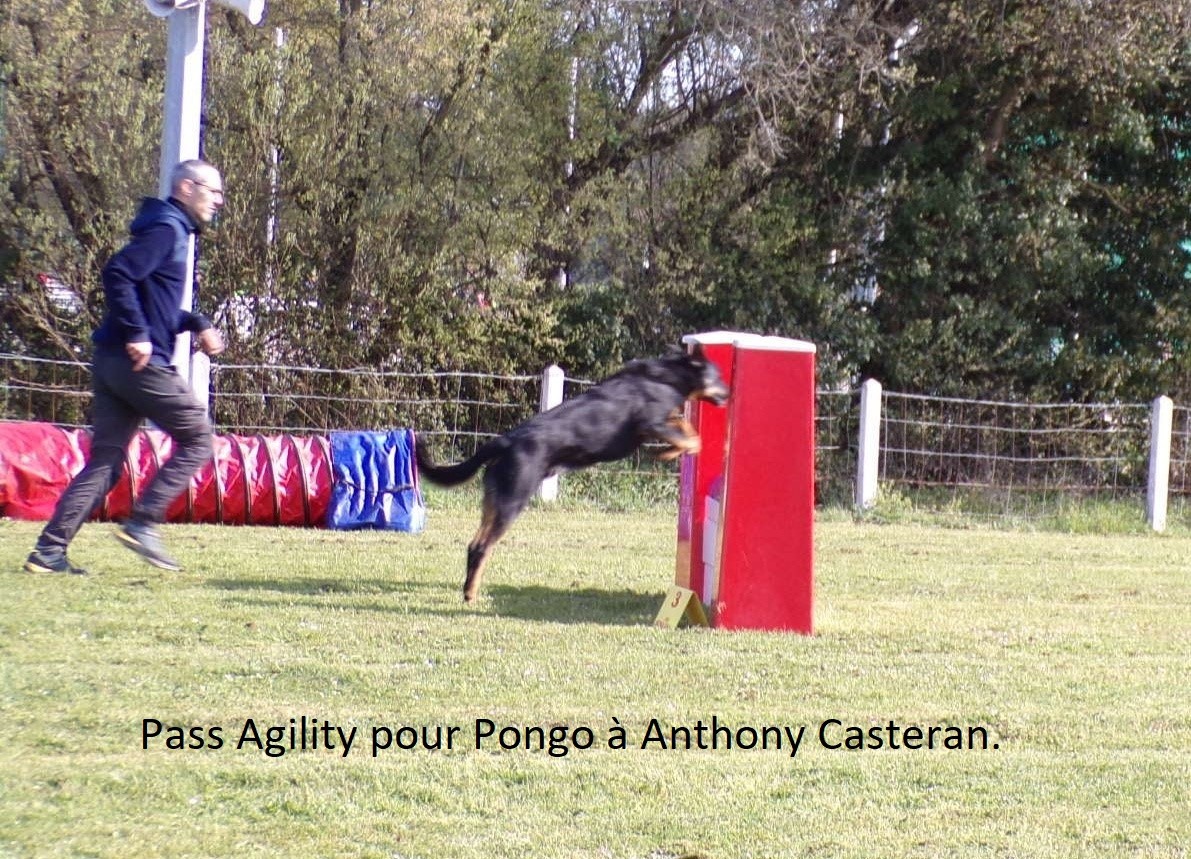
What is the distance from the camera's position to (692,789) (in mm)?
3963

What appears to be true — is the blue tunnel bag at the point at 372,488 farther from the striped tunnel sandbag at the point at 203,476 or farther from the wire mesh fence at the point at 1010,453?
the wire mesh fence at the point at 1010,453

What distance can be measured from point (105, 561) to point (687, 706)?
4009mm

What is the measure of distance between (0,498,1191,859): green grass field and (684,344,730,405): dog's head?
3.76 ft

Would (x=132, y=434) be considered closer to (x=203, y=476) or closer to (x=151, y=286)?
(x=151, y=286)

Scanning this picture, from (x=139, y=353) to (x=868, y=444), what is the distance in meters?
8.80

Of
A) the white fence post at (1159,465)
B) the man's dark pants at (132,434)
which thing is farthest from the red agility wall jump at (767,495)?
the white fence post at (1159,465)

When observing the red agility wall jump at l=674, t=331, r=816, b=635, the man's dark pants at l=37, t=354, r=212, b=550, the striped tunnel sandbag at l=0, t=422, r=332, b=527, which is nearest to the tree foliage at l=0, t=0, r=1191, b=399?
the striped tunnel sandbag at l=0, t=422, r=332, b=527

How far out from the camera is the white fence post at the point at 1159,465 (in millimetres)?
13367

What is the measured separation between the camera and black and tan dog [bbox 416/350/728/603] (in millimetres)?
6680

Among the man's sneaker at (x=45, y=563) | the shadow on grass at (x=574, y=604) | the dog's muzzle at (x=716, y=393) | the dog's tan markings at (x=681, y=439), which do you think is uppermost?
the dog's muzzle at (x=716, y=393)

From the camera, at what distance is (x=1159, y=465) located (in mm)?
13469

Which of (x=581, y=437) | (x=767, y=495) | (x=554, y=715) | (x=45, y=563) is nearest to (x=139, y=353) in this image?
(x=45, y=563)

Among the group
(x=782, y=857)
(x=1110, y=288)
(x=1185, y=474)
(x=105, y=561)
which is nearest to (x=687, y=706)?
(x=782, y=857)

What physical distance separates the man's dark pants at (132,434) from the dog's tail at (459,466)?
1.06 metres
